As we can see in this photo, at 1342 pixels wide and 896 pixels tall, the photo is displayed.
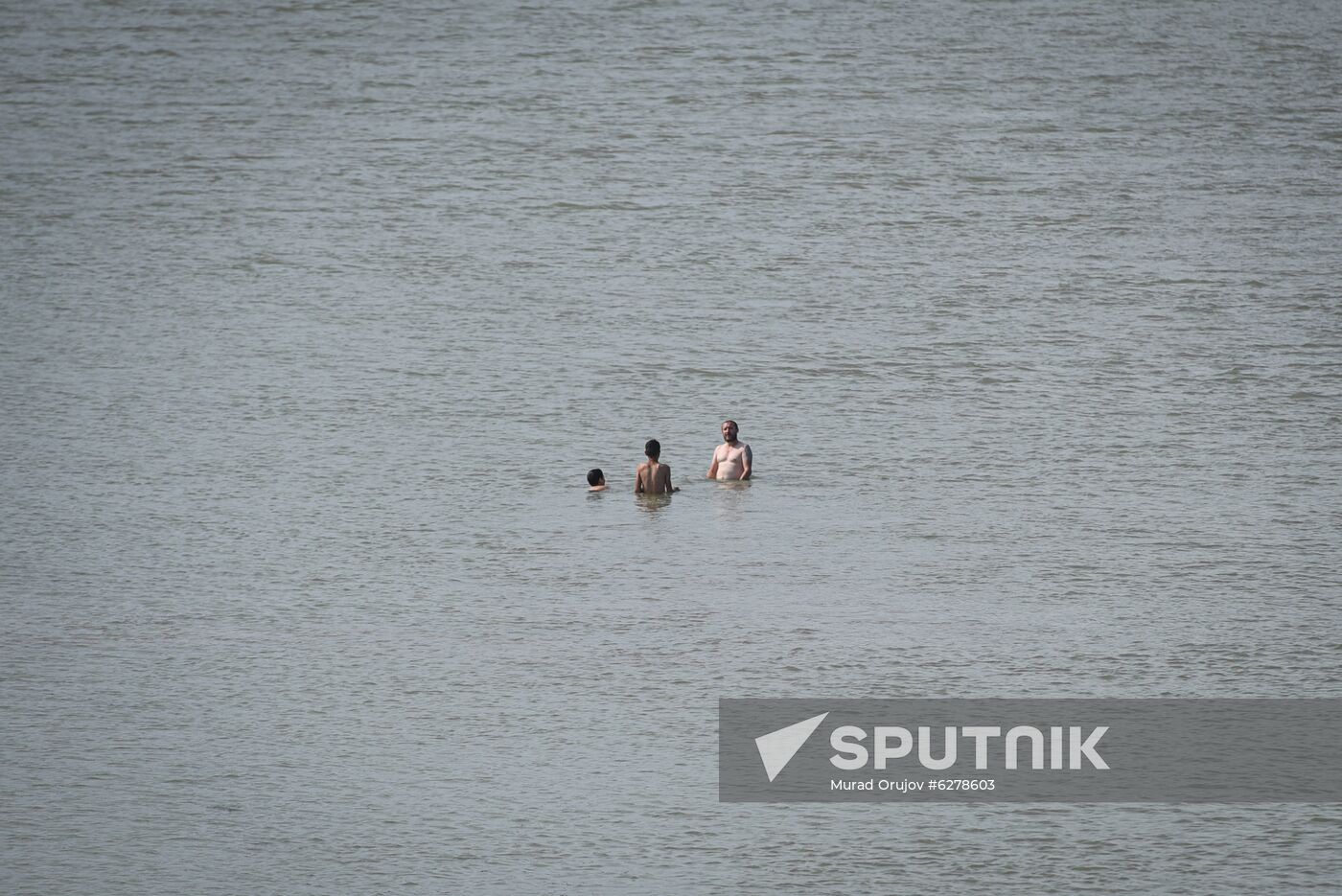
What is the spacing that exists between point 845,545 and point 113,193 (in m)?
17.1

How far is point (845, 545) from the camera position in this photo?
49.4 ft

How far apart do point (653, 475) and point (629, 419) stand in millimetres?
2983

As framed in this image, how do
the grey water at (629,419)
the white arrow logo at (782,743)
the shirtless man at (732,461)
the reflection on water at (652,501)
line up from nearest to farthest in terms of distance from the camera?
the grey water at (629,419)
the white arrow logo at (782,743)
the reflection on water at (652,501)
the shirtless man at (732,461)

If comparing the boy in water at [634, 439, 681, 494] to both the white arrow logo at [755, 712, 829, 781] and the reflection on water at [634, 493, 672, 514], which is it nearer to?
the reflection on water at [634, 493, 672, 514]

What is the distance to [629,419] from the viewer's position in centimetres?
1945

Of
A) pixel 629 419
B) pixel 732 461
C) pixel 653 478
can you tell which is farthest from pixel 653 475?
pixel 629 419

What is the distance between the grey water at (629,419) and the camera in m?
10.0

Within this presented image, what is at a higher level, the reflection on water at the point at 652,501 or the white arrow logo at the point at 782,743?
the reflection on water at the point at 652,501

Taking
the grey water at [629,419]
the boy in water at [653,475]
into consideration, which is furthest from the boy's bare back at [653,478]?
the grey water at [629,419]

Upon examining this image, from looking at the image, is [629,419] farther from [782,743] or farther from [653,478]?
[782,743]

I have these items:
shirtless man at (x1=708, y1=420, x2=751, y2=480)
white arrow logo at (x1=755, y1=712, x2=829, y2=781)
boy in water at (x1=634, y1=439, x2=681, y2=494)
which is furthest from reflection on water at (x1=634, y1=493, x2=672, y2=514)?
white arrow logo at (x1=755, y1=712, x2=829, y2=781)

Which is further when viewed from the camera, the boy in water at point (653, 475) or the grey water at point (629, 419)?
the boy in water at point (653, 475)

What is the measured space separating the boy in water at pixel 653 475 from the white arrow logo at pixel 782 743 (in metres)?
5.59

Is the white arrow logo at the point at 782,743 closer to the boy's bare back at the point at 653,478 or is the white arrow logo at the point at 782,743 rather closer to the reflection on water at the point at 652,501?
the reflection on water at the point at 652,501
